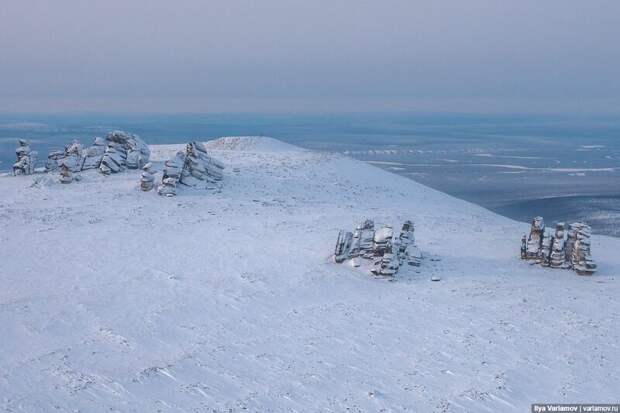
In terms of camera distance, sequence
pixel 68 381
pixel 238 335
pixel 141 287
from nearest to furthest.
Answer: pixel 68 381
pixel 238 335
pixel 141 287

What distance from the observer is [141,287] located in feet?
70.0

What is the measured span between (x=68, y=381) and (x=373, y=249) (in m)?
14.7

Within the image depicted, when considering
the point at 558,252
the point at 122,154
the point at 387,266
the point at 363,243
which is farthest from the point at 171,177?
the point at 558,252

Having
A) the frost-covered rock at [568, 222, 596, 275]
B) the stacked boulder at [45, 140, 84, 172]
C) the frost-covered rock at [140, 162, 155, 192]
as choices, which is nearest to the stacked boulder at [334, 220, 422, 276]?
the frost-covered rock at [568, 222, 596, 275]

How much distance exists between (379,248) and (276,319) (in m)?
7.53

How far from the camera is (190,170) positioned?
41.7m

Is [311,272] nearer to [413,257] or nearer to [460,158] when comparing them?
[413,257]

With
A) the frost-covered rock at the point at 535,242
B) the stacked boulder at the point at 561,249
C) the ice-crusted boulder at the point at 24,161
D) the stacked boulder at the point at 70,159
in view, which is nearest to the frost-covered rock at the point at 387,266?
the frost-covered rock at the point at 535,242

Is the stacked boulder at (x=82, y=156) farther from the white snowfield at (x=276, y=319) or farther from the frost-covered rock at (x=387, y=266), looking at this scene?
the frost-covered rock at (x=387, y=266)

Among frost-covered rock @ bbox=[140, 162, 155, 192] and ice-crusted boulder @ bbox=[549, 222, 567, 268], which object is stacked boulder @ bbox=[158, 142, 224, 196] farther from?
ice-crusted boulder @ bbox=[549, 222, 567, 268]

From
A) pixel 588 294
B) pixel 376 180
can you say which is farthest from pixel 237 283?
pixel 376 180

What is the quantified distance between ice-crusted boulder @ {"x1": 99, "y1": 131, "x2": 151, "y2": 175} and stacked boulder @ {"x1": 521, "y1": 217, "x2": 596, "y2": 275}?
33.1 metres

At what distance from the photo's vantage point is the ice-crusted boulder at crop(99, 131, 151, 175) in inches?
1757

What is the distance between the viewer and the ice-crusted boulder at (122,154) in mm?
44625
